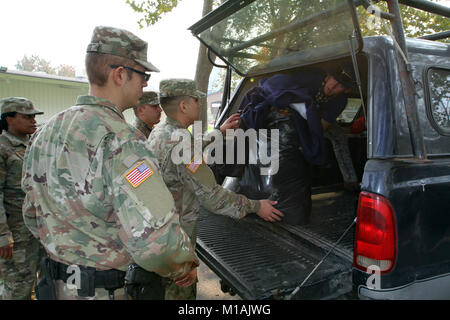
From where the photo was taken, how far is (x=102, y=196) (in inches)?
51.6

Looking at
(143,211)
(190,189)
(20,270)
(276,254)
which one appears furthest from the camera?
(20,270)

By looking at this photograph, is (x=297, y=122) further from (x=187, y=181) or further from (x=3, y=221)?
(x=3, y=221)

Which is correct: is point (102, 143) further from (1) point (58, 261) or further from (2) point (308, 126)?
(2) point (308, 126)

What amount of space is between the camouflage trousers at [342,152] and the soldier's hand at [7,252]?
3.40 meters

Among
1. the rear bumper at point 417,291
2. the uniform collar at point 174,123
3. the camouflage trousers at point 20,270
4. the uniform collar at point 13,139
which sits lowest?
the camouflage trousers at point 20,270

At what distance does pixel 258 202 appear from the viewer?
2432 millimetres

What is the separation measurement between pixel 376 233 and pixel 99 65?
1609 millimetres

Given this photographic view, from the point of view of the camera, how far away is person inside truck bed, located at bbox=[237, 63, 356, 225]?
2.52m

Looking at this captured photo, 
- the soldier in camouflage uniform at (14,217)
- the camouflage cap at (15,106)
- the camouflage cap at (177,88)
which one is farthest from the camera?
the camouflage cap at (15,106)

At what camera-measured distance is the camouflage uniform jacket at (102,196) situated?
1261 mm

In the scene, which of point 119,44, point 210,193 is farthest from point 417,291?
point 119,44

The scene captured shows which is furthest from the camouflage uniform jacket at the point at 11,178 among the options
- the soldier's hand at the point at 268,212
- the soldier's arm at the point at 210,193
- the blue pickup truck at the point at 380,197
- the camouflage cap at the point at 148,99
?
Result: the soldier's hand at the point at 268,212

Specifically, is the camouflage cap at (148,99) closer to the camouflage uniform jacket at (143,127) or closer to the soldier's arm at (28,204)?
the camouflage uniform jacket at (143,127)

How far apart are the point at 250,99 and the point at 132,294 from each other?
206 cm
